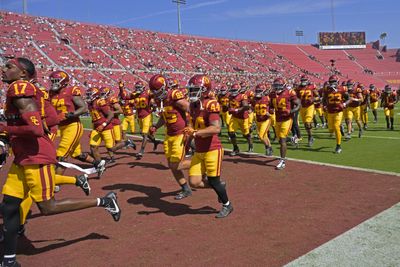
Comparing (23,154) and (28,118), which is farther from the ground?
(28,118)

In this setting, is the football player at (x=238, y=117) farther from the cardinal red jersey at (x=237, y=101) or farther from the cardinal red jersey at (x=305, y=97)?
the cardinal red jersey at (x=305, y=97)

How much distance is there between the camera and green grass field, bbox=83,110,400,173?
344 inches

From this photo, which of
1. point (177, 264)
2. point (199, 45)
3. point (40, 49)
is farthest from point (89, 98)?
point (199, 45)

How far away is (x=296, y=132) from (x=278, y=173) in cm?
501

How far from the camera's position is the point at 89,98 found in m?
9.59

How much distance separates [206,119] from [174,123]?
136cm

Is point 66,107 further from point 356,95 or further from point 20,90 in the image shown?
point 356,95

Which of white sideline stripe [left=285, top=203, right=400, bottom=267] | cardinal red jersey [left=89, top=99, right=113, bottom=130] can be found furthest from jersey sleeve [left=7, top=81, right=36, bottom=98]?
cardinal red jersey [left=89, top=99, right=113, bottom=130]

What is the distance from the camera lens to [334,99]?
10.7m

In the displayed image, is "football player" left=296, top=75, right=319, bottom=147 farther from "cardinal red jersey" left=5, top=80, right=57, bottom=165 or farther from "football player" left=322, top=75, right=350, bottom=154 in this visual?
"cardinal red jersey" left=5, top=80, right=57, bottom=165

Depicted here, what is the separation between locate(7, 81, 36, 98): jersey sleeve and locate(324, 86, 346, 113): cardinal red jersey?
28.8 feet

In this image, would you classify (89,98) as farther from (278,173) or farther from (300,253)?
(300,253)

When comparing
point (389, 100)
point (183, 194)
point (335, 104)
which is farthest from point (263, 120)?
point (389, 100)

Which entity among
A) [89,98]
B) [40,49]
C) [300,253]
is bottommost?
[300,253]
